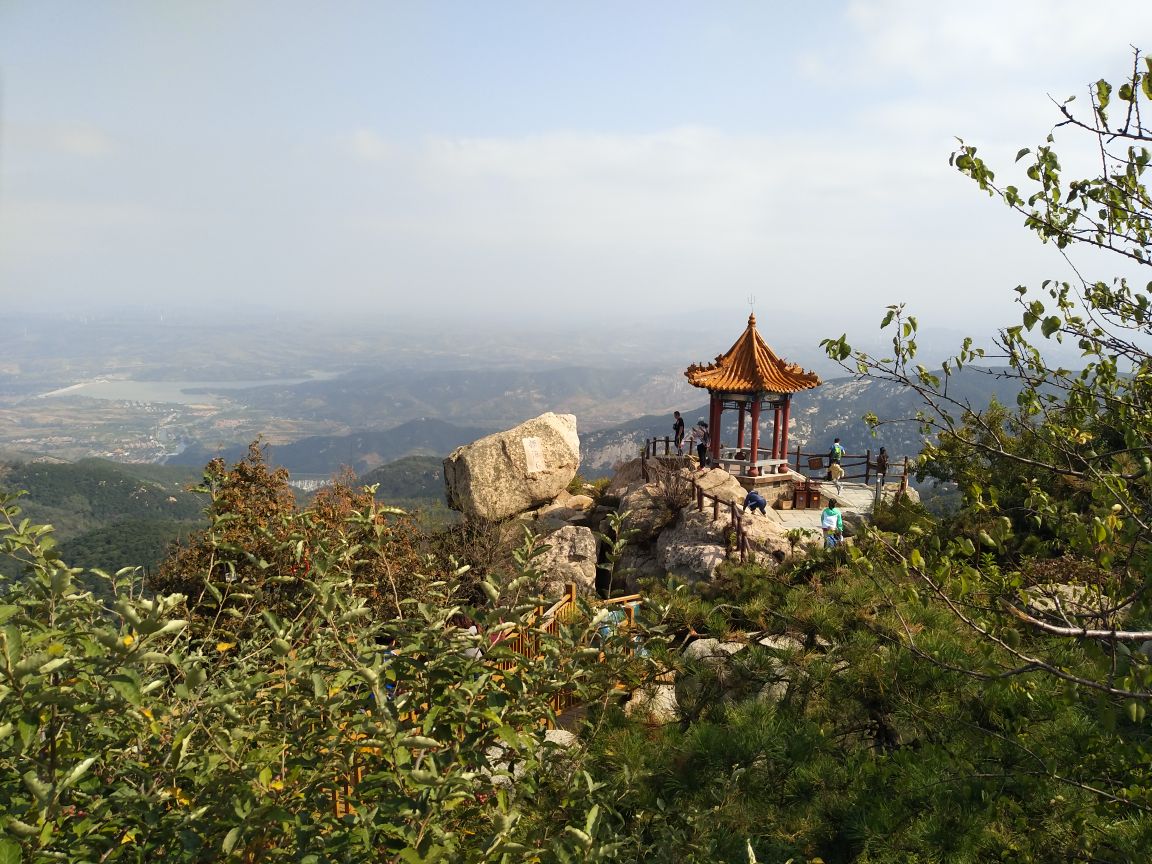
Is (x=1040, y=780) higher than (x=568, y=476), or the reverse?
(x=1040, y=780)

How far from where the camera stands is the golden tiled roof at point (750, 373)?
1803 cm

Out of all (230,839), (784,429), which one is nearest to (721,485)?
(784,429)

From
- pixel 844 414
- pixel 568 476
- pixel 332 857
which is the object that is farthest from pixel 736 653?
pixel 844 414

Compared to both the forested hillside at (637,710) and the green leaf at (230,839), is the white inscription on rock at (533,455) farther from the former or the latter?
the green leaf at (230,839)

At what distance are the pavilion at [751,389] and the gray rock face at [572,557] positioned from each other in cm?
475

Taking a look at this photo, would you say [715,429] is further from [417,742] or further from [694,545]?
[417,742]

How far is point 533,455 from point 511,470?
2.60ft

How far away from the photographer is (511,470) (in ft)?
61.9

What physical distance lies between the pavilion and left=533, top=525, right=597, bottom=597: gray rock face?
4.75m

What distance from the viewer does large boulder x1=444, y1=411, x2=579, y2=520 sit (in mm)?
18484

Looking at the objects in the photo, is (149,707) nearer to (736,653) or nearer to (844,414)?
(736,653)

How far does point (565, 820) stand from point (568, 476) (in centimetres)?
1715

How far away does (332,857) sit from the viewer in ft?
6.88

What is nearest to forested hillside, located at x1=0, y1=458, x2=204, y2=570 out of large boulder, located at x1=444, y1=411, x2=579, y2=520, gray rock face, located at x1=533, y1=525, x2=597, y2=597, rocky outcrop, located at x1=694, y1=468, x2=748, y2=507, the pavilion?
large boulder, located at x1=444, y1=411, x2=579, y2=520
